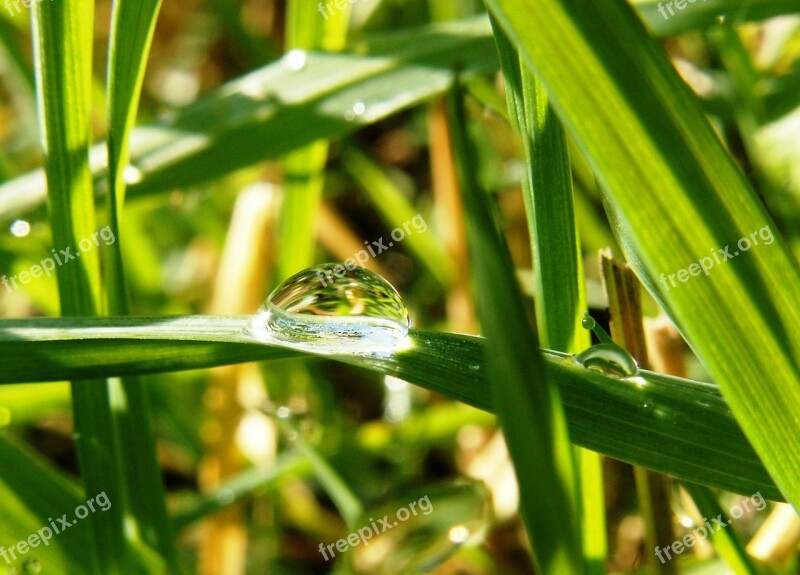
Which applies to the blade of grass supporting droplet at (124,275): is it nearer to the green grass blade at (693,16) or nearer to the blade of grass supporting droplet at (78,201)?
the blade of grass supporting droplet at (78,201)

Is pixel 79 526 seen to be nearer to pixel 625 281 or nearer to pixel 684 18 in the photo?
pixel 625 281

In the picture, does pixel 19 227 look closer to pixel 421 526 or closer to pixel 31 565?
pixel 31 565

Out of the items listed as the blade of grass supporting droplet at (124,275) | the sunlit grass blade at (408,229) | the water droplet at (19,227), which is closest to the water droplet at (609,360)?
the blade of grass supporting droplet at (124,275)

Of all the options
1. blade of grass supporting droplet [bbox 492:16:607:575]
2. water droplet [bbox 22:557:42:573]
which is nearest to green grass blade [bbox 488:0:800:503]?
blade of grass supporting droplet [bbox 492:16:607:575]

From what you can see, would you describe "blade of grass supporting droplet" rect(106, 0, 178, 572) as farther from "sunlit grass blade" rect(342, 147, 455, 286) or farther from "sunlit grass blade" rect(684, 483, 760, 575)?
"sunlit grass blade" rect(342, 147, 455, 286)

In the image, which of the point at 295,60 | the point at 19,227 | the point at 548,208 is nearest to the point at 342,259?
the point at 295,60

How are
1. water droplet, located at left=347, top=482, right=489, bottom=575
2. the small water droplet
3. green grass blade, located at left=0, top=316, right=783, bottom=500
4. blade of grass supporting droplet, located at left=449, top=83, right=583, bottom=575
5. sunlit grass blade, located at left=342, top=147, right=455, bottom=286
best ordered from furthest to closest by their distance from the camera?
sunlit grass blade, located at left=342, top=147, right=455, bottom=286
the small water droplet
water droplet, located at left=347, top=482, right=489, bottom=575
green grass blade, located at left=0, top=316, right=783, bottom=500
blade of grass supporting droplet, located at left=449, top=83, right=583, bottom=575
